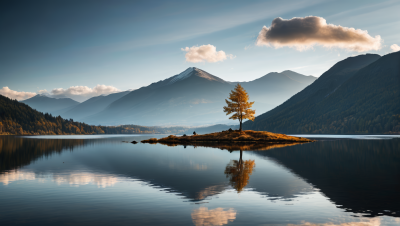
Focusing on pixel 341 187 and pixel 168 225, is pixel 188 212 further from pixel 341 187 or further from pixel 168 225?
pixel 341 187

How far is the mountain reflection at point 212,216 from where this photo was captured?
61.2ft

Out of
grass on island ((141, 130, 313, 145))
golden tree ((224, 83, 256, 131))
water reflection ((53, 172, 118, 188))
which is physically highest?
golden tree ((224, 83, 256, 131))

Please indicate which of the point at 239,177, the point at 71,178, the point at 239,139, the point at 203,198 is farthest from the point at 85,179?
the point at 239,139

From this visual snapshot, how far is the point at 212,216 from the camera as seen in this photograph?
19875 millimetres

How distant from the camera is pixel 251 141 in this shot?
389ft

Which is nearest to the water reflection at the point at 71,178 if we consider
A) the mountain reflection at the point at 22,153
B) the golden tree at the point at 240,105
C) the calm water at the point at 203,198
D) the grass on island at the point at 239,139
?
the calm water at the point at 203,198

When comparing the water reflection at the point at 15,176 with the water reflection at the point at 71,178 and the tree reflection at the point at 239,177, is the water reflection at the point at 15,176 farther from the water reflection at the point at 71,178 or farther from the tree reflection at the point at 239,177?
the tree reflection at the point at 239,177

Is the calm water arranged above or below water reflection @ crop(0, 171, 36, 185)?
below

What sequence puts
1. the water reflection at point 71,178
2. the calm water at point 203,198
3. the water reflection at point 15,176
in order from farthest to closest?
the water reflection at point 15,176 → the water reflection at point 71,178 → the calm water at point 203,198

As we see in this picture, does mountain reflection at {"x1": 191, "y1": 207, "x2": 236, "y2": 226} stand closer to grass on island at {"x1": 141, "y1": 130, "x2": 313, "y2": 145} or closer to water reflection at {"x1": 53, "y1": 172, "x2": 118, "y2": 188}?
water reflection at {"x1": 53, "y1": 172, "x2": 118, "y2": 188}

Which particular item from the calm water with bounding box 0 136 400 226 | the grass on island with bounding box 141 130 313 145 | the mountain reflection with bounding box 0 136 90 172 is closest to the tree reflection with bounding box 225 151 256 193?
the calm water with bounding box 0 136 400 226

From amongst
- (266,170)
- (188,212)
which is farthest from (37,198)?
(266,170)

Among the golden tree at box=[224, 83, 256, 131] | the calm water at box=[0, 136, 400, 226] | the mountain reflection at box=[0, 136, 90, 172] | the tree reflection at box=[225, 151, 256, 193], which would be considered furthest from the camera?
the golden tree at box=[224, 83, 256, 131]

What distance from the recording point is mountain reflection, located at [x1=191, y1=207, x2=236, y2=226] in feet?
61.2
